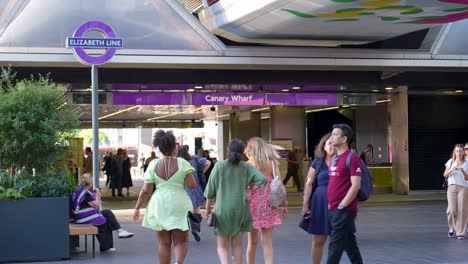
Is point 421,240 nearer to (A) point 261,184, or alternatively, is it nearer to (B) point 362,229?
(B) point 362,229

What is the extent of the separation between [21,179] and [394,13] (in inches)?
323

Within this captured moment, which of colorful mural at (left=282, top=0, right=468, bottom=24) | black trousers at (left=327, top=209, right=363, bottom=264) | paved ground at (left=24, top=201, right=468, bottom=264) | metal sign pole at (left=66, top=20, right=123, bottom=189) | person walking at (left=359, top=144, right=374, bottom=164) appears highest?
colorful mural at (left=282, top=0, right=468, bottom=24)

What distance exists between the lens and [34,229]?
438 inches

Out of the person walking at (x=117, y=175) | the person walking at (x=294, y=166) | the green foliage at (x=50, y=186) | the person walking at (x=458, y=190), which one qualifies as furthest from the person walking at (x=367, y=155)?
the green foliage at (x=50, y=186)

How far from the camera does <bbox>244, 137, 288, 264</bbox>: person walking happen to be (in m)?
9.34

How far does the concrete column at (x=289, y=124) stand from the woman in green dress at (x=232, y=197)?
17.8m

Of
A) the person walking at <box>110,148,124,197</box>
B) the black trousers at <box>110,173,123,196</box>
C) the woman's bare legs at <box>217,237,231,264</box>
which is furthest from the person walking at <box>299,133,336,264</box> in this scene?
the black trousers at <box>110,173,123,196</box>

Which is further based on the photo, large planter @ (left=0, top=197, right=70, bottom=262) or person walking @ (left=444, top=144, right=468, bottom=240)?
person walking @ (left=444, top=144, right=468, bottom=240)

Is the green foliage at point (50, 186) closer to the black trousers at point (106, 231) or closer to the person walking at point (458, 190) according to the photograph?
the black trousers at point (106, 231)

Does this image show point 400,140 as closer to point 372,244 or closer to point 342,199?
point 372,244

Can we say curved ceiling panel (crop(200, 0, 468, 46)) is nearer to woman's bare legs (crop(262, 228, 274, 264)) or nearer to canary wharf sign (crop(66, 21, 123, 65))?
canary wharf sign (crop(66, 21, 123, 65))

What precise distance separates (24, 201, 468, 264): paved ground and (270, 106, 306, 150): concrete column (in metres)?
8.17

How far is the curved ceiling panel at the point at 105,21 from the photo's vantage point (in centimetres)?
1731

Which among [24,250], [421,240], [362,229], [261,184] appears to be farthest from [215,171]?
[362,229]
